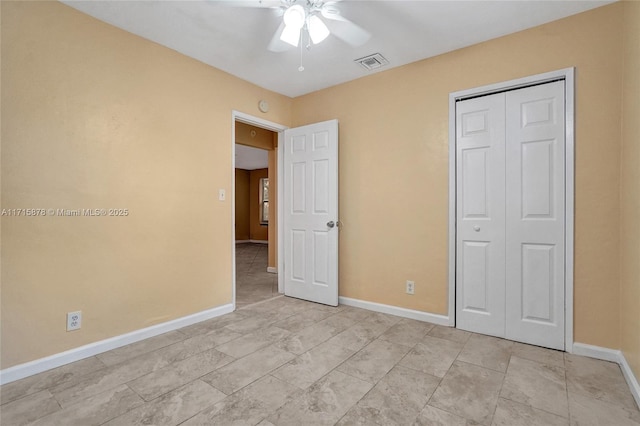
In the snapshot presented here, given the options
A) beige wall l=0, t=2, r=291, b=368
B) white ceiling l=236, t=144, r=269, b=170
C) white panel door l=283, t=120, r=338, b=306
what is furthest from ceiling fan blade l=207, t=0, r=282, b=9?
white ceiling l=236, t=144, r=269, b=170

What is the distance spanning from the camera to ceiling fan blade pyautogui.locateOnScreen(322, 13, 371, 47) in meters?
2.14

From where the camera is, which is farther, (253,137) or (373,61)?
(253,137)

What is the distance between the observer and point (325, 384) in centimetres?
Result: 191

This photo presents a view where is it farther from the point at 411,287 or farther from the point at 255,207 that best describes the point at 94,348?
the point at 255,207

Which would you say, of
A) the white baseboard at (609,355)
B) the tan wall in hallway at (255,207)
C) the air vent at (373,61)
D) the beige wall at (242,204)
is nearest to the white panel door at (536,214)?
the white baseboard at (609,355)

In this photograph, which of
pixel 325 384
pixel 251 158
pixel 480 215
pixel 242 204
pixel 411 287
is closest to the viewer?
pixel 325 384

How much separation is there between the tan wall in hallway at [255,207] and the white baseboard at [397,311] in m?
7.43

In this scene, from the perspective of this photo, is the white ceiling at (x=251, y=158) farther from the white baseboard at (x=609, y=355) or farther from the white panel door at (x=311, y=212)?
the white baseboard at (x=609, y=355)

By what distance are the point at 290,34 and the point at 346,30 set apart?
0.47 metres

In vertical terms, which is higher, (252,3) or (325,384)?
(252,3)

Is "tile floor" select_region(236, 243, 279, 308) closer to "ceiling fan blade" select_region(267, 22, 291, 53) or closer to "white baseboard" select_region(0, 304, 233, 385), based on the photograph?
"white baseboard" select_region(0, 304, 233, 385)

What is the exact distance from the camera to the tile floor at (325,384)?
161 centimetres

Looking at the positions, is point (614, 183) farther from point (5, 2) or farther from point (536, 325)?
point (5, 2)

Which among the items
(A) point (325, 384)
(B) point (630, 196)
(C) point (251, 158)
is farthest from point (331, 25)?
(C) point (251, 158)
